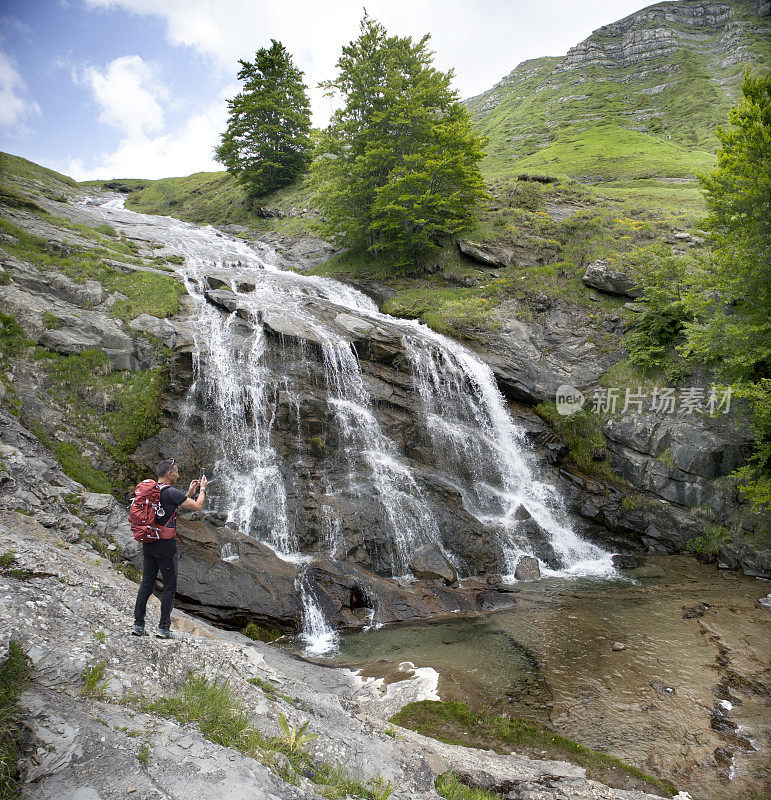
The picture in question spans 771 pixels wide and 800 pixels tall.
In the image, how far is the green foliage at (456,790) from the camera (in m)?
4.59

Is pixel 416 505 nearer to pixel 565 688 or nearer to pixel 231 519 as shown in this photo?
pixel 231 519

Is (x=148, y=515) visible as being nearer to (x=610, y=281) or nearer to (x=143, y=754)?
(x=143, y=754)

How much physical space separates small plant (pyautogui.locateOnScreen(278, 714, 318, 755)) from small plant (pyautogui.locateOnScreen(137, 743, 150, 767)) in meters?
1.42

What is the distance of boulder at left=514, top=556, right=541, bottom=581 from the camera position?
42.4 feet

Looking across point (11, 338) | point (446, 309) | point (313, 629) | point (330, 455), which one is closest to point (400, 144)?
point (446, 309)

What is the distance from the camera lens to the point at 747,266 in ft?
41.2

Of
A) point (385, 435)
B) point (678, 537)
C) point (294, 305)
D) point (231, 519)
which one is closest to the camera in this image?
point (231, 519)

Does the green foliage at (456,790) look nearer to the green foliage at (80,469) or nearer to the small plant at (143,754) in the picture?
the small plant at (143,754)

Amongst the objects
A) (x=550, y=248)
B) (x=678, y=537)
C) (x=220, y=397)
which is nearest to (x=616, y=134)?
(x=550, y=248)

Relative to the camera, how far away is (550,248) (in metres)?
25.1

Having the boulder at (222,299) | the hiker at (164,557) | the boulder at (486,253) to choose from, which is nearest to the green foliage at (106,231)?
the boulder at (222,299)

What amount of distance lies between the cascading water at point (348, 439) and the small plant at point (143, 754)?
23.1 ft

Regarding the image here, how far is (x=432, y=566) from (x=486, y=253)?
1954cm

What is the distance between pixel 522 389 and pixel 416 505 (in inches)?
317
